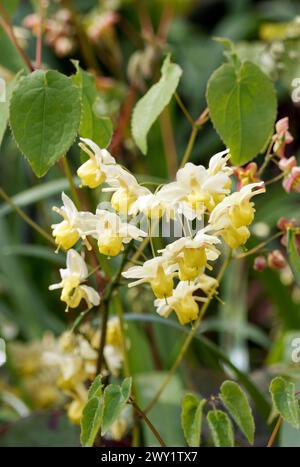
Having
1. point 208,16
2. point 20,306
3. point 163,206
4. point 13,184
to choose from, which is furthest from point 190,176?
Answer: point 208,16

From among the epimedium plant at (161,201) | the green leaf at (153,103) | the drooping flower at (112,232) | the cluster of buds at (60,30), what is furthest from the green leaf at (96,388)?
the cluster of buds at (60,30)

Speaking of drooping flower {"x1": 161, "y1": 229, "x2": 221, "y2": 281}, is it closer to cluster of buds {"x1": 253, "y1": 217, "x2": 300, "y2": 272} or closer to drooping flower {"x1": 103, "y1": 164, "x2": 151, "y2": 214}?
drooping flower {"x1": 103, "y1": 164, "x2": 151, "y2": 214}

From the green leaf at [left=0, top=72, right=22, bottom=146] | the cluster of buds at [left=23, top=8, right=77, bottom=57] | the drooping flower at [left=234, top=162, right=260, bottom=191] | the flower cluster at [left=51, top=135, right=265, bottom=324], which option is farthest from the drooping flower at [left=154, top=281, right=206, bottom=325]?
the cluster of buds at [left=23, top=8, right=77, bottom=57]

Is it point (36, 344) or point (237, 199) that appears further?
point (36, 344)

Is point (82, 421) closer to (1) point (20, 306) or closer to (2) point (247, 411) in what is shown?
(2) point (247, 411)

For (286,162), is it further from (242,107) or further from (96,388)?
(96,388)

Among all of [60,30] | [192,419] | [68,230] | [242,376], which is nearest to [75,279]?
[68,230]
